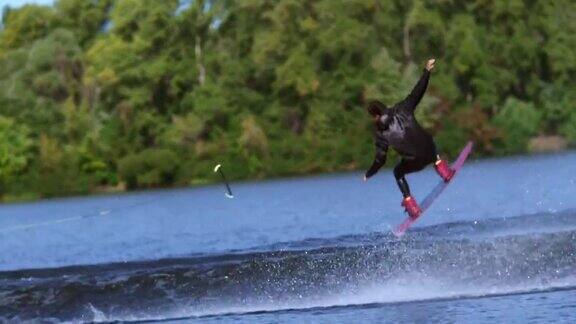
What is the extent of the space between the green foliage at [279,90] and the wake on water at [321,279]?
36.7 meters

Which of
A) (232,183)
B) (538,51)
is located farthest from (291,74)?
(538,51)

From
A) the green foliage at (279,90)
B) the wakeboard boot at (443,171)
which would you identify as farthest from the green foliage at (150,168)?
the wakeboard boot at (443,171)

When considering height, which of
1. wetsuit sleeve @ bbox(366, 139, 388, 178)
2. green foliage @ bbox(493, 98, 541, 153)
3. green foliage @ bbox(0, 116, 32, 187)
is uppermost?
wetsuit sleeve @ bbox(366, 139, 388, 178)

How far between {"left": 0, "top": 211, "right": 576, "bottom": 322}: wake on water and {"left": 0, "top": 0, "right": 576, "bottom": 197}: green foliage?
121 ft

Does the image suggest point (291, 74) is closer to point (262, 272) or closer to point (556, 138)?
point (556, 138)

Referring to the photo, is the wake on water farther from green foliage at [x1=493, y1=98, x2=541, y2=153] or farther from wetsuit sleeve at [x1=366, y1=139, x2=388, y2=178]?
green foliage at [x1=493, y1=98, x2=541, y2=153]

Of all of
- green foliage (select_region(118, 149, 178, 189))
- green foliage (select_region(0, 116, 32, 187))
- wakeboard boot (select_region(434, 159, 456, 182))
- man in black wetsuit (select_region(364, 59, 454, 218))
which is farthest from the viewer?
green foliage (select_region(0, 116, 32, 187))

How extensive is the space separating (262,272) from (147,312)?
1.86 metres

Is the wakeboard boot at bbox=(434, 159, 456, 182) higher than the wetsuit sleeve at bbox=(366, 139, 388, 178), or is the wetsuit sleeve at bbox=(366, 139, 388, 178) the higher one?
the wetsuit sleeve at bbox=(366, 139, 388, 178)

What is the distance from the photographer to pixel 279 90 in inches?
2345

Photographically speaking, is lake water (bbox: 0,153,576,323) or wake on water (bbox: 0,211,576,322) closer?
lake water (bbox: 0,153,576,323)

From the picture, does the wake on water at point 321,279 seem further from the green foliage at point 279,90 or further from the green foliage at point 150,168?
the green foliage at point 150,168

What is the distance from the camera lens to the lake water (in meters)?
13.6

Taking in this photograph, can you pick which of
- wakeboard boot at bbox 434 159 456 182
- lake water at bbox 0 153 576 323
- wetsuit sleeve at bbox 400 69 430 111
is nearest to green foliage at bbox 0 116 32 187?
lake water at bbox 0 153 576 323
